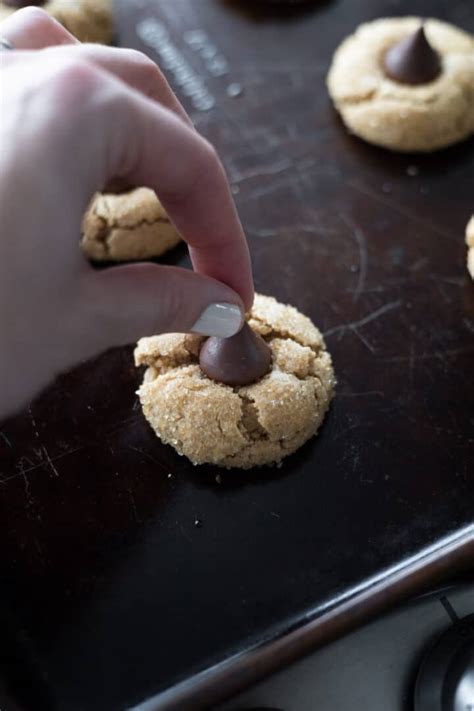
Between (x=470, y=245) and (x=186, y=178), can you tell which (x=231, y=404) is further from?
(x=470, y=245)

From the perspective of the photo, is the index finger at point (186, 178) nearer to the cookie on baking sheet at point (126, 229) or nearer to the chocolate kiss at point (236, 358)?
the chocolate kiss at point (236, 358)

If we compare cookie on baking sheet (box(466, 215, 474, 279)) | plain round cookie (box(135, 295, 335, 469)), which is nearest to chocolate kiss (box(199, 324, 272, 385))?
plain round cookie (box(135, 295, 335, 469))

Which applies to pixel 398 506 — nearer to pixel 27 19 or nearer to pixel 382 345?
pixel 382 345

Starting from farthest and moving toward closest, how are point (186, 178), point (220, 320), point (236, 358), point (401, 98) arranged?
point (401, 98)
point (236, 358)
point (220, 320)
point (186, 178)

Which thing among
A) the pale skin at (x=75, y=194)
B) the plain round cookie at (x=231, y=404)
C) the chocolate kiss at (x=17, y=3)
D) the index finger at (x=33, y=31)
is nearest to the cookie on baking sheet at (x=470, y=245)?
the plain round cookie at (x=231, y=404)

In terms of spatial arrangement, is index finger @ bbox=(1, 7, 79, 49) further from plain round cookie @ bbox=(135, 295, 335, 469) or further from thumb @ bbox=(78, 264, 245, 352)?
plain round cookie @ bbox=(135, 295, 335, 469)

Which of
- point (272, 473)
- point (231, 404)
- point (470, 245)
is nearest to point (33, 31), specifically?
point (231, 404)
